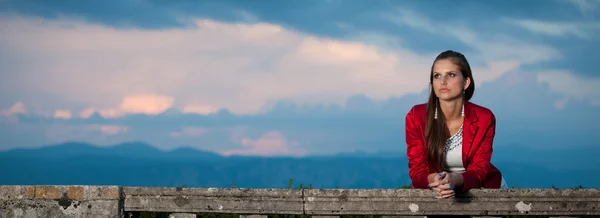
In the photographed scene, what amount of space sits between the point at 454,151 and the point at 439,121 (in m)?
0.30

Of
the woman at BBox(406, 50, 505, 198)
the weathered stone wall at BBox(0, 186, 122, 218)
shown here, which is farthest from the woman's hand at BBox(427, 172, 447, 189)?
the weathered stone wall at BBox(0, 186, 122, 218)

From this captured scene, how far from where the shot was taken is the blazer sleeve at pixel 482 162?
18.9 feet

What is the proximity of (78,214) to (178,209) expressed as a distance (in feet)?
3.28

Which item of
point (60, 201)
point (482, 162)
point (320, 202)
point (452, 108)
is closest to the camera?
point (320, 202)

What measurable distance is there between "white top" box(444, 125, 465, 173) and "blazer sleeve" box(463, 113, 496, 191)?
0.40 feet

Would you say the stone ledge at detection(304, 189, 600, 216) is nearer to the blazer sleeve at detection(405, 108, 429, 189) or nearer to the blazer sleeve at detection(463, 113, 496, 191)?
the blazer sleeve at detection(463, 113, 496, 191)

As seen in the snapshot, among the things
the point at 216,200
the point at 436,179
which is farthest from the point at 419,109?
the point at 216,200

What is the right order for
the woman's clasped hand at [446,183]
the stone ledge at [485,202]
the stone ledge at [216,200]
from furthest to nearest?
1. the stone ledge at [216,200]
2. the stone ledge at [485,202]
3. the woman's clasped hand at [446,183]

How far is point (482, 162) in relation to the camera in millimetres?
5984

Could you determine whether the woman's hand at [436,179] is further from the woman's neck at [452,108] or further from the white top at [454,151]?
the woman's neck at [452,108]

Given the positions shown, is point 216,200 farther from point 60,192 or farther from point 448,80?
point 448,80

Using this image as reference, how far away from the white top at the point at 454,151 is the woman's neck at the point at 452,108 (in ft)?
0.44

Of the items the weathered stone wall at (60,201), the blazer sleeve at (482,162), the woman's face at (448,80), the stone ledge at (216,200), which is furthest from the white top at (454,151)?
the weathered stone wall at (60,201)

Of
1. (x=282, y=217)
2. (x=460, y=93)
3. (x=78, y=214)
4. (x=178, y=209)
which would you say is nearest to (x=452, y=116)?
(x=460, y=93)
